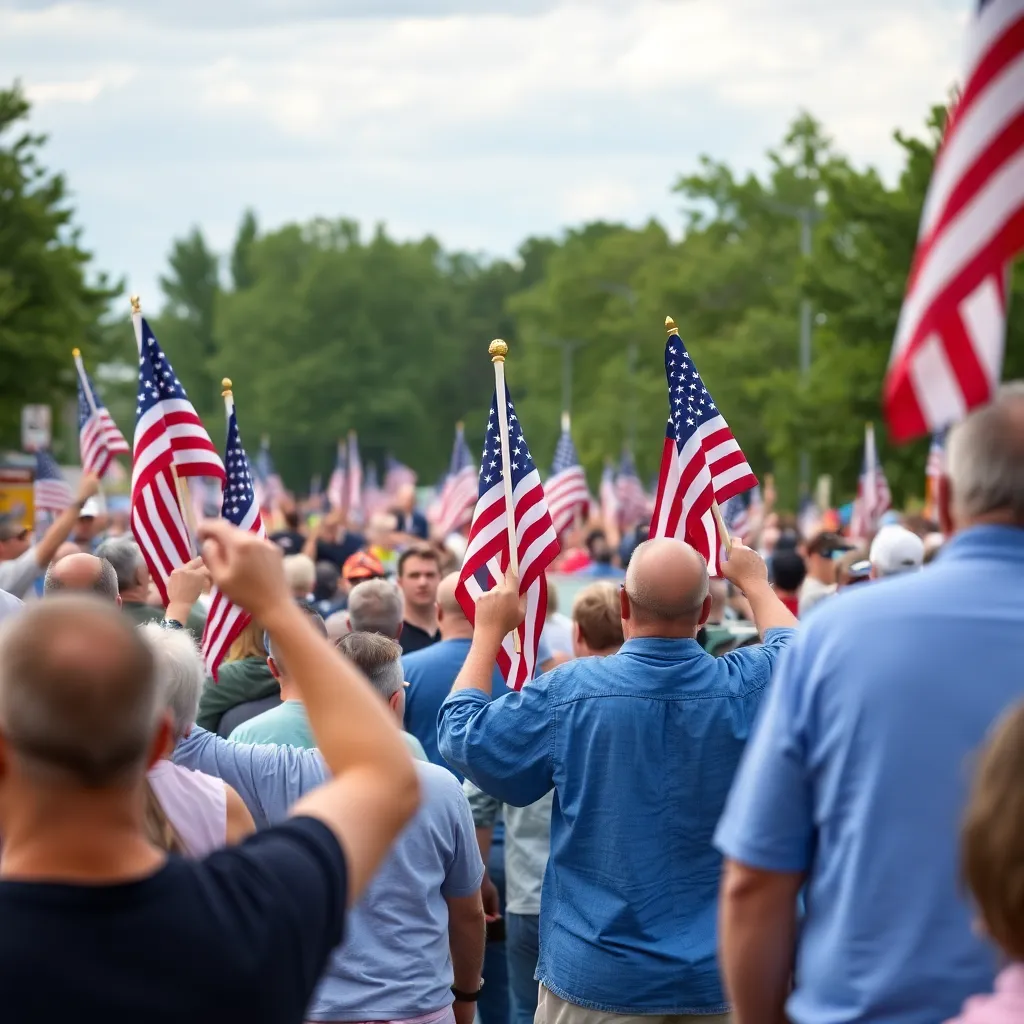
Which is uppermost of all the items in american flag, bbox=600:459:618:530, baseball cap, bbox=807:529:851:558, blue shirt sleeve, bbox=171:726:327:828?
blue shirt sleeve, bbox=171:726:327:828

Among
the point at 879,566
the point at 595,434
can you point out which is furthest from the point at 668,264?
the point at 879,566

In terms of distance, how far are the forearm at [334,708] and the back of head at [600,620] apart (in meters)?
3.84

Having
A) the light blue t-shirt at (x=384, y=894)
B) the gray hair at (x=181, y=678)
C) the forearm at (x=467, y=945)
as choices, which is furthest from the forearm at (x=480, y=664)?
the gray hair at (x=181, y=678)

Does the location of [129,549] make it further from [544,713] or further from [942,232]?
[942,232]

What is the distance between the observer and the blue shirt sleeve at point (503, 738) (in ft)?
15.7

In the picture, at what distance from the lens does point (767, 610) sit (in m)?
5.11

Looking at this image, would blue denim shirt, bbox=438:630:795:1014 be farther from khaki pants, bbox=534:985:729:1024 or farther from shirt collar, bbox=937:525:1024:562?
shirt collar, bbox=937:525:1024:562

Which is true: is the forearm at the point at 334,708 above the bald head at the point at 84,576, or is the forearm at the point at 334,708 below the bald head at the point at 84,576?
above

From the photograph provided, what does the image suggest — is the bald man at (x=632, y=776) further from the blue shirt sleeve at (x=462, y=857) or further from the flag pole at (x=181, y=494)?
the flag pole at (x=181, y=494)

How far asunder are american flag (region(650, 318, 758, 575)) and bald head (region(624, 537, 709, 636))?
2.50 metres

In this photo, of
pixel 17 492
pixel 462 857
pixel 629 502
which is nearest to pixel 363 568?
pixel 462 857

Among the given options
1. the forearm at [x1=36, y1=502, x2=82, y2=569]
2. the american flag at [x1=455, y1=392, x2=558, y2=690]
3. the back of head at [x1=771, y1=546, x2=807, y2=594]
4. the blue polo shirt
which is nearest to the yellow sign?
the back of head at [x1=771, y1=546, x2=807, y2=594]

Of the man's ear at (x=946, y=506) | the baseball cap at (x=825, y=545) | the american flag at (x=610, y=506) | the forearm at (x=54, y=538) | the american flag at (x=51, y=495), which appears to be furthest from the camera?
the american flag at (x=610, y=506)

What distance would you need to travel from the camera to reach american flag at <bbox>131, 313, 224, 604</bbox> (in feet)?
28.1
